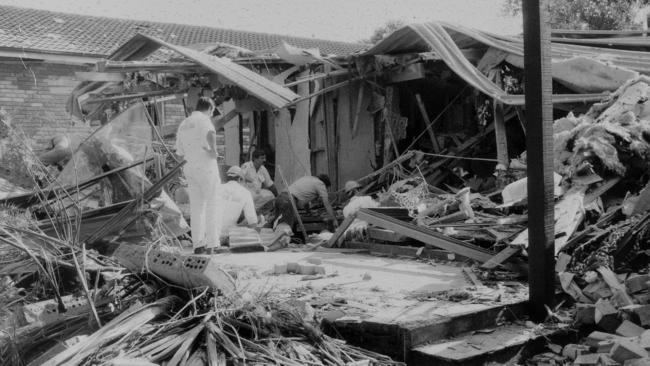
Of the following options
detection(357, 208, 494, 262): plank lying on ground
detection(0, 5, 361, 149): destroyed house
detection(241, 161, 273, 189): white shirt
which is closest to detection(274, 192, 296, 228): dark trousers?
detection(241, 161, 273, 189): white shirt

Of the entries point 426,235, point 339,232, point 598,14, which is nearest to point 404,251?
point 426,235

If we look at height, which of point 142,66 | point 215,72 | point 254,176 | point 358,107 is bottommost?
point 254,176

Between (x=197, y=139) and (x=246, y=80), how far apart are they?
227 centimetres

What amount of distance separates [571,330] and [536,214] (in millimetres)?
946

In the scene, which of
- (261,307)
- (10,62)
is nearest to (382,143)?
(261,307)

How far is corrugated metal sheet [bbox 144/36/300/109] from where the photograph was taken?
9148 mm

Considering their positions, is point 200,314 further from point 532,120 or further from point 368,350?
point 532,120

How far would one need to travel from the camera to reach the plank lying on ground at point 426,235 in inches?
256

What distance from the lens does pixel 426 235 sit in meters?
7.12

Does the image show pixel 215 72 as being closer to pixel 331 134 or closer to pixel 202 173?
pixel 202 173

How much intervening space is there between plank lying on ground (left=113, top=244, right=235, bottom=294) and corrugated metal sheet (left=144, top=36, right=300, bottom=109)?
4.53 m

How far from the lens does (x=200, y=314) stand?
409cm

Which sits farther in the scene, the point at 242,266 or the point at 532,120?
the point at 242,266

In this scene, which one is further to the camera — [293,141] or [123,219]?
[293,141]
